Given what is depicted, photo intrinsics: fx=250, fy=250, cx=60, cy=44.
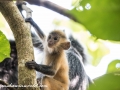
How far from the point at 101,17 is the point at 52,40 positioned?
1.10 m

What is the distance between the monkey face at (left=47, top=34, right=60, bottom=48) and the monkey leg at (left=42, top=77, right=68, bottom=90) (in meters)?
0.17

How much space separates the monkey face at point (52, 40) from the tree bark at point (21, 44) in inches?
19.4

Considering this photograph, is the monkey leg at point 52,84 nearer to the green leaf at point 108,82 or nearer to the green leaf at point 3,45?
the green leaf at point 3,45

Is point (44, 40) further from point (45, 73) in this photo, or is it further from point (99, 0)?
point (99, 0)

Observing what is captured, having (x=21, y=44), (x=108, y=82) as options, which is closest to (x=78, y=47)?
(x=21, y=44)

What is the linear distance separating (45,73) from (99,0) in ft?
3.22

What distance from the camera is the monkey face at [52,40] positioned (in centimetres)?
122

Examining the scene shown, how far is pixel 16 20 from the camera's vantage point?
0.72 m

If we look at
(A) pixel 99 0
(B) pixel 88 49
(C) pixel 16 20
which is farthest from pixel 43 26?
(A) pixel 99 0

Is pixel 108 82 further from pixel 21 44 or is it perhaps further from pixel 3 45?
pixel 21 44

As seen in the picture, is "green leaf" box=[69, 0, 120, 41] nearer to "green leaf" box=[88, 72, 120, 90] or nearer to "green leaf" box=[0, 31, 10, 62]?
"green leaf" box=[88, 72, 120, 90]

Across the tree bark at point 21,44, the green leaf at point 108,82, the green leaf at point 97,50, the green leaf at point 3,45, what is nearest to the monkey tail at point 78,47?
the green leaf at point 97,50

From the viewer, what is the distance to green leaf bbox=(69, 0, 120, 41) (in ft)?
0.42

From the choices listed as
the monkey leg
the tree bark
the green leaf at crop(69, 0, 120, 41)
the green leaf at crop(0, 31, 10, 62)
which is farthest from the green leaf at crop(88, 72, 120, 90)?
the monkey leg
